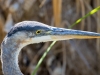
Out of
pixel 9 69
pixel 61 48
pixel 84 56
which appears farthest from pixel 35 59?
pixel 9 69

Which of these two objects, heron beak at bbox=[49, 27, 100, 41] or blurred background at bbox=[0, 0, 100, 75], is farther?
blurred background at bbox=[0, 0, 100, 75]

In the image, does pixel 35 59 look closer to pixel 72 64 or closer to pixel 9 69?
pixel 72 64

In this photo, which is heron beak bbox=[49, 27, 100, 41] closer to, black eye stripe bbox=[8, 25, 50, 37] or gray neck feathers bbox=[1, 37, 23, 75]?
black eye stripe bbox=[8, 25, 50, 37]

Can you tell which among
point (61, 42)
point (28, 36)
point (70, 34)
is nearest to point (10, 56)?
point (28, 36)

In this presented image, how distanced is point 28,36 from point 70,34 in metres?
0.18

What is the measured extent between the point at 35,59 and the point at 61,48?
0.22m

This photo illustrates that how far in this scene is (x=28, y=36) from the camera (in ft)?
4.69

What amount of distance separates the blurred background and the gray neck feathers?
92 cm

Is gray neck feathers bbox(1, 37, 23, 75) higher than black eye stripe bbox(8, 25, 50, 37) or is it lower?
lower

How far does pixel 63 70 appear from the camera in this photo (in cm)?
247

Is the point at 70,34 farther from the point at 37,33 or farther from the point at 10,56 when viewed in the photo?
the point at 10,56

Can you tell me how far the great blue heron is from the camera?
1.40 m

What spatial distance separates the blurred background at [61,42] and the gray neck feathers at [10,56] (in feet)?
3.02

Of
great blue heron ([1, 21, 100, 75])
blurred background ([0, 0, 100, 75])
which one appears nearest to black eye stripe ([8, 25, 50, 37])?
great blue heron ([1, 21, 100, 75])
